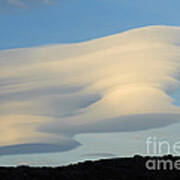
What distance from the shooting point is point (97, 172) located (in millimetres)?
35156

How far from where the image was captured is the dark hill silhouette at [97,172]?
3409 cm

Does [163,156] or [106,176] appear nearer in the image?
[106,176]

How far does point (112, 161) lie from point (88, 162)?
2.46 metres

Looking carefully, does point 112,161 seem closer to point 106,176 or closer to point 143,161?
point 143,161

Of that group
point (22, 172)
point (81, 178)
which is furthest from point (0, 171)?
point (81, 178)

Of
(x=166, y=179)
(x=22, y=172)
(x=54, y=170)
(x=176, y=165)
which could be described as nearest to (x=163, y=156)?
(x=176, y=165)

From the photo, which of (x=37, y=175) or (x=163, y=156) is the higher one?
(x=163, y=156)

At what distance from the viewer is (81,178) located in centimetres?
3381

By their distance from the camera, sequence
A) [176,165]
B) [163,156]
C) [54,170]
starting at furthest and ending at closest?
[163,156] → [176,165] → [54,170]

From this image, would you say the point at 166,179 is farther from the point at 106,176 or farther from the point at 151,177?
the point at 106,176

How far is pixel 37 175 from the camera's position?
34344 mm

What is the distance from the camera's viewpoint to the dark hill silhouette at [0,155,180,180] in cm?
3409

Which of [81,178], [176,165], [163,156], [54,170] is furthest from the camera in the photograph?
[163,156]

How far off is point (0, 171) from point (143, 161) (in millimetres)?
12716
